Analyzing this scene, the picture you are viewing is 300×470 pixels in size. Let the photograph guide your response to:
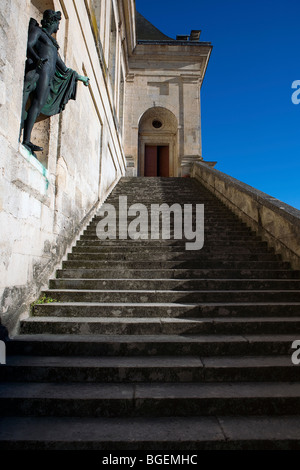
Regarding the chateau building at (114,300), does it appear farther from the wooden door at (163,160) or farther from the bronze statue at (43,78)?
the wooden door at (163,160)

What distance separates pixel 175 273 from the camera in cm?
446

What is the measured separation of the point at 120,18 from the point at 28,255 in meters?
13.9

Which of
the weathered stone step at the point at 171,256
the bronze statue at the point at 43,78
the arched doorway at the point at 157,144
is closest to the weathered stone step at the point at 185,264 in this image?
the weathered stone step at the point at 171,256

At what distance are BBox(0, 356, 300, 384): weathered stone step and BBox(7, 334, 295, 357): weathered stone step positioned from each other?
20cm

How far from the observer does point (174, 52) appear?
16.6m

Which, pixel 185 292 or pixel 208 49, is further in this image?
pixel 208 49

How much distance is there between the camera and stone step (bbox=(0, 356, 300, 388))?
2691 millimetres

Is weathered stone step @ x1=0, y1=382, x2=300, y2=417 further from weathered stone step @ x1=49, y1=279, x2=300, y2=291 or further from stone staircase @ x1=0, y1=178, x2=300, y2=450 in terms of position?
weathered stone step @ x1=49, y1=279, x2=300, y2=291

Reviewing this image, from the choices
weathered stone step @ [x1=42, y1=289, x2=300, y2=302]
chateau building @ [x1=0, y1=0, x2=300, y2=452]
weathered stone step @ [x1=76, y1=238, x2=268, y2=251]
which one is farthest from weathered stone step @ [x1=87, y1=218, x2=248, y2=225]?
weathered stone step @ [x1=42, y1=289, x2=300, y2=302]

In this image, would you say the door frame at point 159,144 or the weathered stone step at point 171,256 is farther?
the door frame at point 159,144

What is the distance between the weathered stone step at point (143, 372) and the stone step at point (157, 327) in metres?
0.53

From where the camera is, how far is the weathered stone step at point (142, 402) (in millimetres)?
2363
